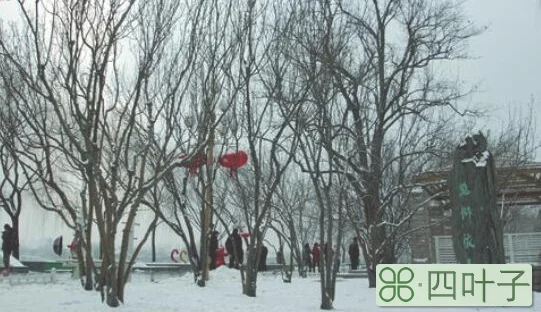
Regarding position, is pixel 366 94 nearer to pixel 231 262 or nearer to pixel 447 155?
pixel 447 155

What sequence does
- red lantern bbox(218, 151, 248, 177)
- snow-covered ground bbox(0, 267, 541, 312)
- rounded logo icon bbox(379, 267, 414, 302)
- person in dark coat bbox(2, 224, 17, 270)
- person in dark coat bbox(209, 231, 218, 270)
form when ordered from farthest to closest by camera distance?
1. person in dark coat bbox(209, 231, 218, 270)
2. person in dark coat bbox(2, 224, 17, 270)
3. red lantern bbox(218, 151, 248, 177)
4. snow-covered ground bbox(0, 267, 541, 312)
5. rounded logo icon bbox(379, 267, 414, 302)

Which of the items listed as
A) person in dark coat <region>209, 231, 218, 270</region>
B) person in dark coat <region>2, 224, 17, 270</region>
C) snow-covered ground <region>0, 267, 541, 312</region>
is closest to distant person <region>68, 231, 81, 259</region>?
snow-covered ground <region>0, 267, 541, 312</region>

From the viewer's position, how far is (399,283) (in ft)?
22.5

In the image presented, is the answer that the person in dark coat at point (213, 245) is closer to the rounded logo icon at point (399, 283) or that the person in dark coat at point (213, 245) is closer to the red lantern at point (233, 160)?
the red lantern at point (233, 160)

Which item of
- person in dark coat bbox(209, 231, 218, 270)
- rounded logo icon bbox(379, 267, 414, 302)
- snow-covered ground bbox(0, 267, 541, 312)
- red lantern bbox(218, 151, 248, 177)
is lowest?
snow-covered ground bbox(0, 267, 541, 312)

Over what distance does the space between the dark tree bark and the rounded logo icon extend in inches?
45.5

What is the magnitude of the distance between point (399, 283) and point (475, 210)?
155 centimetres

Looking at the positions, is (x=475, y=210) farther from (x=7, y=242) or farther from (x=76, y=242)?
(x=7, y=242)

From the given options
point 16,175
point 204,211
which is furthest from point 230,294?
point 16,175

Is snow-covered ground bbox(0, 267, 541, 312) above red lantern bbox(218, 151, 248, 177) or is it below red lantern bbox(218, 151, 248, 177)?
below

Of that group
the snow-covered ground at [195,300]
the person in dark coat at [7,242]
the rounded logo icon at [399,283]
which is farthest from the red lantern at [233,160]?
the rounded logo icon at [399,283]

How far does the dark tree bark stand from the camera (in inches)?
298

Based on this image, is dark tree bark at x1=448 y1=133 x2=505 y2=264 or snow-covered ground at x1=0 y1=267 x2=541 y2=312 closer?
dark tree bark at x1=448 y1=133 x2=505 y2=264

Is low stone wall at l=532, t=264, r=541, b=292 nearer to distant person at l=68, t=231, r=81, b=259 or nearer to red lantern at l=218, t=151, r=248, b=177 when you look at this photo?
red lantern at l=218, t=151, r=248, b=177
